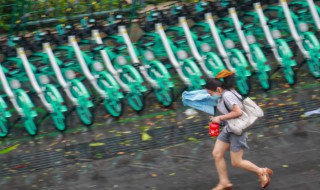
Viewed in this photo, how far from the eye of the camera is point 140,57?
12.2 meters

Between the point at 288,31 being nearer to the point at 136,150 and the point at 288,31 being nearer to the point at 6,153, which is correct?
the point at 136,150

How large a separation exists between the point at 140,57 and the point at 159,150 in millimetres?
2712

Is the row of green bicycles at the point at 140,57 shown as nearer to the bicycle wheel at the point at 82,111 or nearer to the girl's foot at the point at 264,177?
the bicycle wheel at the point at 82,111

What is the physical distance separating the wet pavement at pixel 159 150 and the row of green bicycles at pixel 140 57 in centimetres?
22

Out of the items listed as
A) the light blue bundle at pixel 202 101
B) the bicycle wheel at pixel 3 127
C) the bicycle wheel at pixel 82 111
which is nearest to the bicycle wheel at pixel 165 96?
the bicycle wheel at pixel 82 111

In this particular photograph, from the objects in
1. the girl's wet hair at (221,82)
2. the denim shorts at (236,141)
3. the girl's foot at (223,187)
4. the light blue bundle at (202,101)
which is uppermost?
the girl's wet hair at (221,82)

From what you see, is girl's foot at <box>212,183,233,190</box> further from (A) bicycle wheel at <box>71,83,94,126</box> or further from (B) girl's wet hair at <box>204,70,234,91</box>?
(A) bicycle wheel at <box>71,83,94,126</box>

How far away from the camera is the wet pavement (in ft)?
28.8

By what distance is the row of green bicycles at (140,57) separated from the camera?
11.0 m

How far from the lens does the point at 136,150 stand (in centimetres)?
995

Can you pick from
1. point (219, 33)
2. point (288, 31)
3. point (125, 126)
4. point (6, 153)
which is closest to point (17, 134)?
point (6, 153)

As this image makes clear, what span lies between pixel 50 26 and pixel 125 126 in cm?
292

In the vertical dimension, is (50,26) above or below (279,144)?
above

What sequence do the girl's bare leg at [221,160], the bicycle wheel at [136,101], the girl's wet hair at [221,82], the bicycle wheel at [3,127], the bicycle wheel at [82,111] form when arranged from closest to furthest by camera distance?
the girl's wet hair at [221,82] → the girl's bare leg at [221,160] → the bicycle wheel at [3,127] → the bicycle wheel at [82,111] → the bicycle wheel at [136,101]
